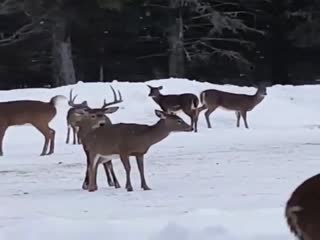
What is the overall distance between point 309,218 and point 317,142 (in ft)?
45.0

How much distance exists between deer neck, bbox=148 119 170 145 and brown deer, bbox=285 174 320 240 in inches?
285

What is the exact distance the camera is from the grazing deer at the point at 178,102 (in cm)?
2422

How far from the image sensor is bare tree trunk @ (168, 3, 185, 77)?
36562mm

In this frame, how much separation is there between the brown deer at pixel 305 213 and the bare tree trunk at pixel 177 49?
1206 inches

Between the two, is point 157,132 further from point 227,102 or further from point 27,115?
point 227,102

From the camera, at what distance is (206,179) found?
1408cm

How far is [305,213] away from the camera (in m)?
5.76

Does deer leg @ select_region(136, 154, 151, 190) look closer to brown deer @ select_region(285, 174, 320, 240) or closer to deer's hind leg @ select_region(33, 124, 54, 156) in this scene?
deer's hind leg @ select_region(33, 124, 54, 156)

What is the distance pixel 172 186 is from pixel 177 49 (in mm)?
23521

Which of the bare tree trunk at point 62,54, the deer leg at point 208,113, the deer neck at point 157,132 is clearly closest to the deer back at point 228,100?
the deer leg at point 208,113

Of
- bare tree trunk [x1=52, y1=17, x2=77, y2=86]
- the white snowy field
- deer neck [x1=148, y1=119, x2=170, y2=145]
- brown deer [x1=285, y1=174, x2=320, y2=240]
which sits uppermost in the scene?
bare tree trunk [x1=52, y1=17, x2=77, y2=86]

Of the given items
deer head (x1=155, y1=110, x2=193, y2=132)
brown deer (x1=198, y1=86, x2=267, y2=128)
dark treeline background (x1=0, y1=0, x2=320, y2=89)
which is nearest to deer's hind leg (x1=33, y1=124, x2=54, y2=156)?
deer head (x1=155, y1=110, x2=193, y2=132)

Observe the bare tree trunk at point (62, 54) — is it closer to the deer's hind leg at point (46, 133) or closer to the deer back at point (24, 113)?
the deer back at point (24, 113)

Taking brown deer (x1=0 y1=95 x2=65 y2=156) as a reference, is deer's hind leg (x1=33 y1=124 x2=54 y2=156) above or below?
below
